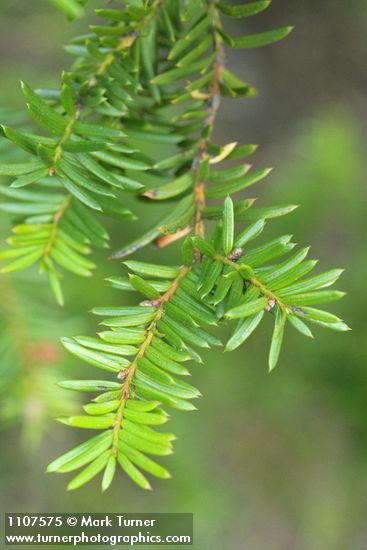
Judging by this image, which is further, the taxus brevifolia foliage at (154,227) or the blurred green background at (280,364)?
the blurred green background at (280,364)

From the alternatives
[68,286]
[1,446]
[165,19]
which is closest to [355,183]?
[68,286]

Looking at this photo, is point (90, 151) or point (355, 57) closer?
point (90, 151)

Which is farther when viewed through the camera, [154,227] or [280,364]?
[280,364]

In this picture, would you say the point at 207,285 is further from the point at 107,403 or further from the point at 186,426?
the point at 186,426
